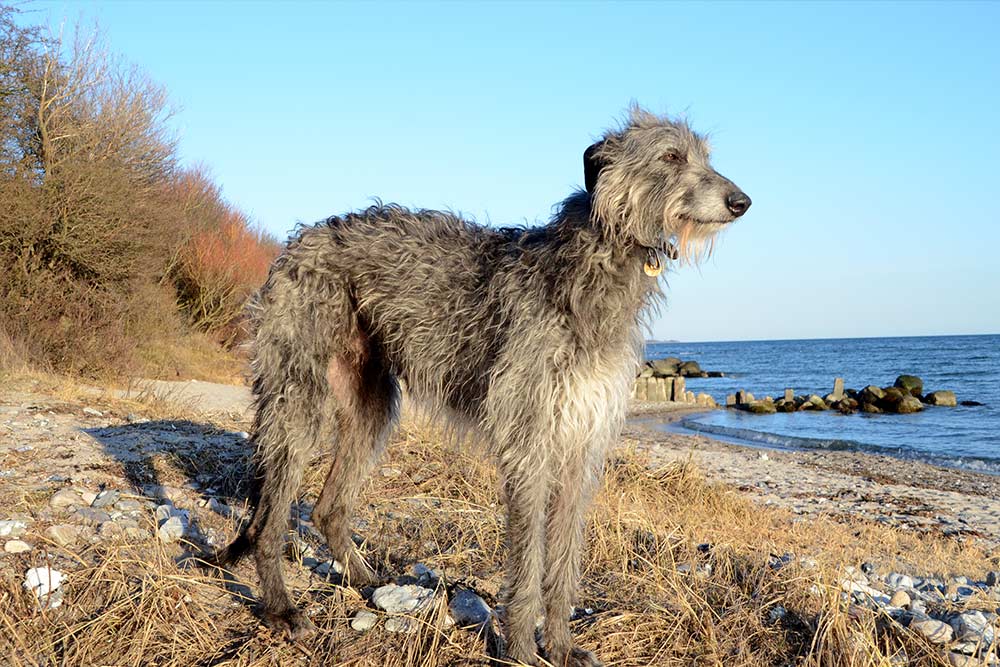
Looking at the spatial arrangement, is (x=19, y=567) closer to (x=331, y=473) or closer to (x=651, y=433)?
(x=331, y=473)

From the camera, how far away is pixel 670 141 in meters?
3.95

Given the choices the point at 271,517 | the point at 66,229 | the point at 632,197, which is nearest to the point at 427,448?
the point at 271,517

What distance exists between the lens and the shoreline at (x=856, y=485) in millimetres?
11047

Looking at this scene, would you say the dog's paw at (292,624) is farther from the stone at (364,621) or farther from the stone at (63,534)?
the stone at (63,534)

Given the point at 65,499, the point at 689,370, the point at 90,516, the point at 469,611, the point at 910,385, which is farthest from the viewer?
the point at 689,370

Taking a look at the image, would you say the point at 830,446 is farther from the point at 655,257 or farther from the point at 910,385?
the point at 655,257

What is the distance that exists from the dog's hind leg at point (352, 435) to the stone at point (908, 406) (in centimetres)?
2997

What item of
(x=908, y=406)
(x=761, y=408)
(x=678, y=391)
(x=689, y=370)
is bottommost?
(x=761, y=408)

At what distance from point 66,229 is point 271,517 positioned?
12305 mm

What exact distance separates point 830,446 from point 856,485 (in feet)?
23.6

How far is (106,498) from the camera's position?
18.4 feet

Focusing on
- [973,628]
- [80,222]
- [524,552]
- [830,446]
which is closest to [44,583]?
[524,552]

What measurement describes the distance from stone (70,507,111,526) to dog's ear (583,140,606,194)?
3816 millimetres

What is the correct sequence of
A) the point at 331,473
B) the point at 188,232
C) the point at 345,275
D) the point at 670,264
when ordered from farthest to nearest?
the point at 188,232 < the point at 331,473 < the point at 345,275 < the point at 670,264
